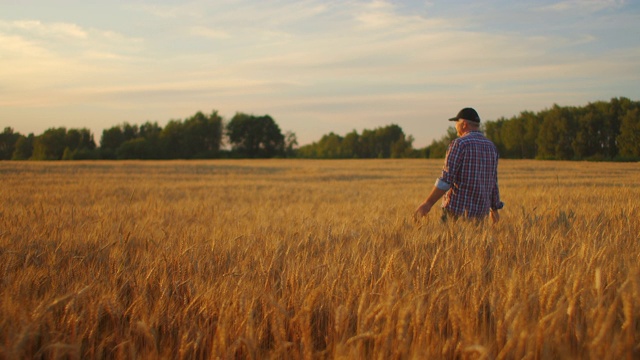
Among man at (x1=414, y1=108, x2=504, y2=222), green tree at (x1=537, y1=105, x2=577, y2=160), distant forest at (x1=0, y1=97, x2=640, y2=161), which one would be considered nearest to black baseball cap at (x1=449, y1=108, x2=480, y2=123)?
man at (x1=414, y1=108, x2=504, y2=222)

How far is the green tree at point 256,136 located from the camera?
72.1 m

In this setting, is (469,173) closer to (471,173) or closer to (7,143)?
(471,173)

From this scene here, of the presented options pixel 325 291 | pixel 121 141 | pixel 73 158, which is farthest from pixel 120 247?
pixel 121 141

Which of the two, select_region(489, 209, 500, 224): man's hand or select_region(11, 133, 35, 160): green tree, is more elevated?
select_region(11, 133, 35, 160): green tree

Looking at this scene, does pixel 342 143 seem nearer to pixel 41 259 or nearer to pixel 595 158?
pixel 595 158

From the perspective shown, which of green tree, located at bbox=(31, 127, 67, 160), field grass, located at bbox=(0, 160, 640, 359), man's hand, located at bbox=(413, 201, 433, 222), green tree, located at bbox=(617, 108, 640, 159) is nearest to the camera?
field grass, located at bbox=(0, 160, 640, 359)

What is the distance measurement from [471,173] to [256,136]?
69165 mm

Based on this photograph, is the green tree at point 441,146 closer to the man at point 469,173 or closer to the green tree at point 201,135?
the green tree at point 201,135

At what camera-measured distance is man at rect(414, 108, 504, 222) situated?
4.58 m

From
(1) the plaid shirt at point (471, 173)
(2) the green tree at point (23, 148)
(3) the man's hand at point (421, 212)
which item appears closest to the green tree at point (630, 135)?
(1) the plaid shirt at point (471, 173)

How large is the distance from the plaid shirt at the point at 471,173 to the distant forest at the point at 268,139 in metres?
51.2

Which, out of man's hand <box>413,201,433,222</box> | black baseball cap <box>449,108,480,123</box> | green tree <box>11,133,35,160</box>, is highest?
green tree <box>11,133,35,160</box>

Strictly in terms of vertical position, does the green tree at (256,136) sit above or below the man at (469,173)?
above

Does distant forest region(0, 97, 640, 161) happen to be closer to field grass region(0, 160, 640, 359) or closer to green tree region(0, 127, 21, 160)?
green tree region(0, 127, 21, 160)
